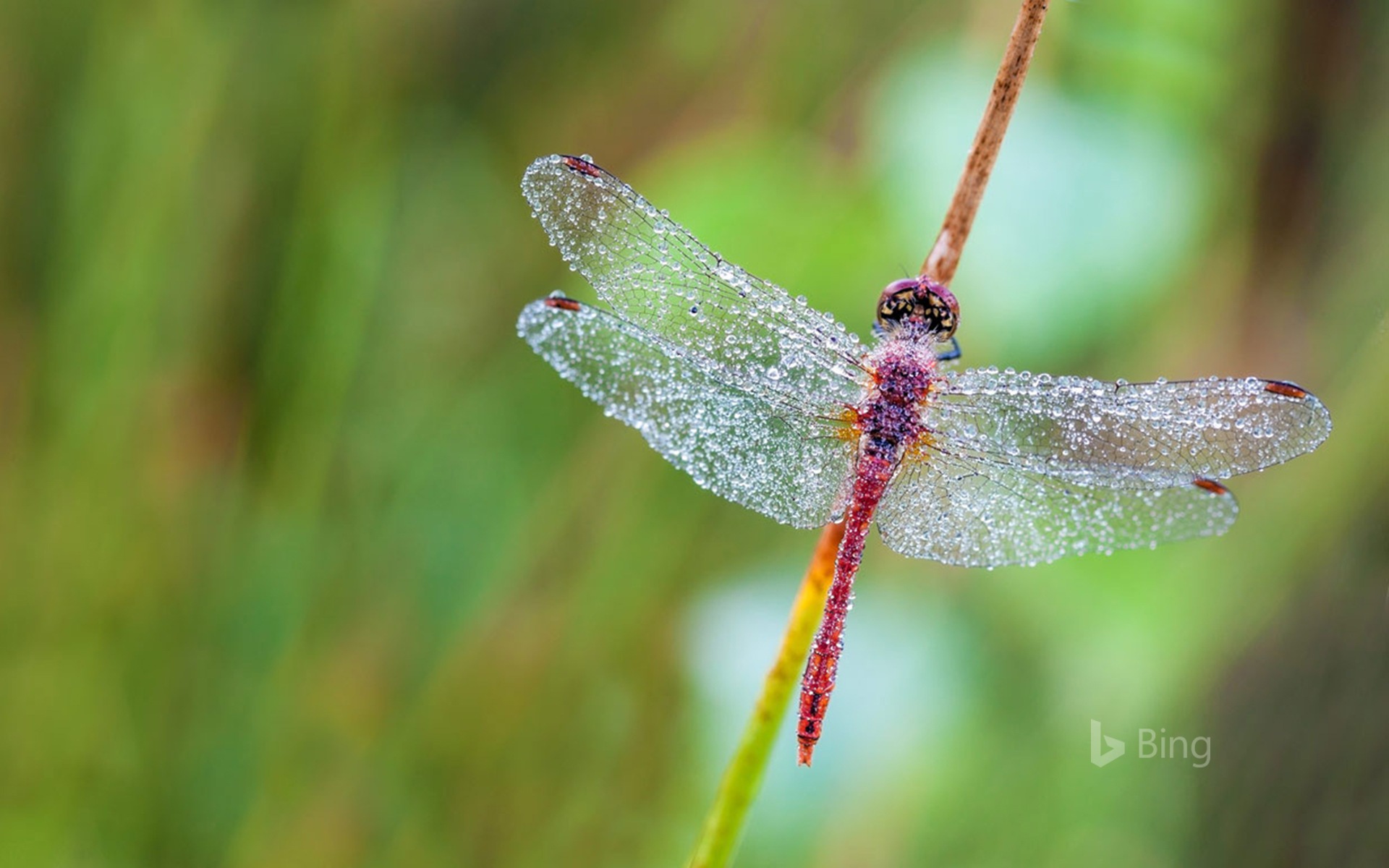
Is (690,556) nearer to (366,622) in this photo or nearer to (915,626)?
(366,622)

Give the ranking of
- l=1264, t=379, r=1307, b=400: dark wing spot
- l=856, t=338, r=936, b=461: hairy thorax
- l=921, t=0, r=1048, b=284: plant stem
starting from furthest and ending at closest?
l=856, t=338, r=936, b=461: hairy thorax, l=1264, t=379, r=1307, b=400: dark wing spot, l=921, t=0, r=1048, b=284: plant stem

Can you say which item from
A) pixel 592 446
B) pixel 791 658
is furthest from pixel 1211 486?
pixel 592 446

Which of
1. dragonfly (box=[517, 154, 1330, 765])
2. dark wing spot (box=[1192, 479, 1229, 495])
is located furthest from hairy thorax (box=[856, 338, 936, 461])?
dark wing spot (box=[1192, 479, 1229, 495])

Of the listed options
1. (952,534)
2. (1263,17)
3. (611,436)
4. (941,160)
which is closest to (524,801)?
(611,436)

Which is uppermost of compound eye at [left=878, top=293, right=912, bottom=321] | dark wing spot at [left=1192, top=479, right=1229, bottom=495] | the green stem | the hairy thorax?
compound eye at [left=878, top=293, right=912, bottom=321]

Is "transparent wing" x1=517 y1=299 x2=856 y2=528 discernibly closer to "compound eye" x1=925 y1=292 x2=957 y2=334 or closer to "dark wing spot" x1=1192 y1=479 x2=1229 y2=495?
"compound eye" x1=925 y1=292 x2=957 y2=334

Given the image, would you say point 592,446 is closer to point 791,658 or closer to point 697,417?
point 697,417
